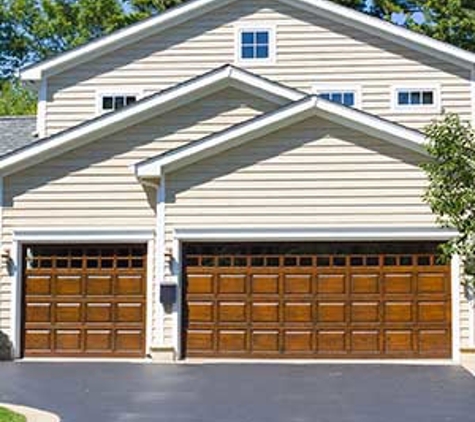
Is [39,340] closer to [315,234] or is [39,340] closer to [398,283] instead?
[315,234]

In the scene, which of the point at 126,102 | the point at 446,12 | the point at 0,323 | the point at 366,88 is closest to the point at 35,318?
the point at 0,323

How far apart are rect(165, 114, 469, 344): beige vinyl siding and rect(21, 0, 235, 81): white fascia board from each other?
4.73m

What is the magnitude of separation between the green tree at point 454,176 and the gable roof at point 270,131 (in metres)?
3.04

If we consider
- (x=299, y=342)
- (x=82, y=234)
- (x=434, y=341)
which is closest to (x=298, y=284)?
(x=299, y=342)

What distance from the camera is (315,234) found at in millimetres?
16141

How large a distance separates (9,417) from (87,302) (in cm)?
676

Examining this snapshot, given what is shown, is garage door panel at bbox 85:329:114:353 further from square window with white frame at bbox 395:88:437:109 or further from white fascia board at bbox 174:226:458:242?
square window with white frame at bbox 395:88:437:109

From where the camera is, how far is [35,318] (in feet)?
54.7

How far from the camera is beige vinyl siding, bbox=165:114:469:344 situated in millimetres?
16094

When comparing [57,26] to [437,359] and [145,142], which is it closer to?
[145,142]

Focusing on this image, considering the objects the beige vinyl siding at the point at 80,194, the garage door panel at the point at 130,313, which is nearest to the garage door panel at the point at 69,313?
the garage door panel at the point at 130,313

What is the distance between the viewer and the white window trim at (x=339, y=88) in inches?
771

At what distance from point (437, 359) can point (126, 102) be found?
28.4ft

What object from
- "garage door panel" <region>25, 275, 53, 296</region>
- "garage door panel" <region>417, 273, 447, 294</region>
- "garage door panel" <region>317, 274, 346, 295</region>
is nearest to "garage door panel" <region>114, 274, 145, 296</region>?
"garage door panel" <region>25, 275, 53, 296</region>
